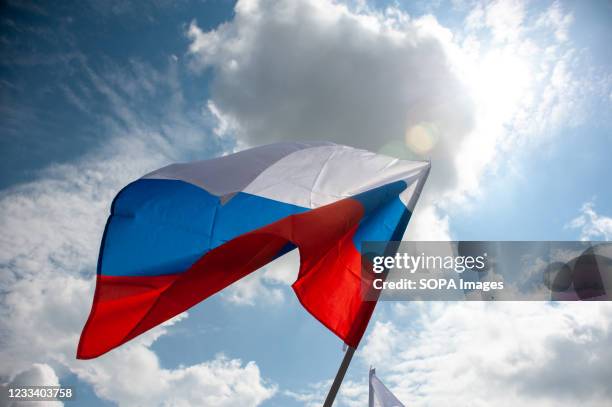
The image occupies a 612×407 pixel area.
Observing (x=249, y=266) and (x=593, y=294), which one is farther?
(x=593, y=294)

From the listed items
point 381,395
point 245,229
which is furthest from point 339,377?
point 381,395

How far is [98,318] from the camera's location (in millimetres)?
7027

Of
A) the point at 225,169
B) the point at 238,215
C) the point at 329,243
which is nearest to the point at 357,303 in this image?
the point at 329,243

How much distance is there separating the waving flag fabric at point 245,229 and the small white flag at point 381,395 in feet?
37.0

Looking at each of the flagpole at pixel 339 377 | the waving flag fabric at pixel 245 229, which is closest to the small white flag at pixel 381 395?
the waving flag fabric at pixel 245 229

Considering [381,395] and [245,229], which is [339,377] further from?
[381,395]

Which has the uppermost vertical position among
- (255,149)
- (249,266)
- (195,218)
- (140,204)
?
(255,149)

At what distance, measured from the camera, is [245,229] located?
7.90m

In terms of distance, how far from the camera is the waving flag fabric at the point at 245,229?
6883 mm

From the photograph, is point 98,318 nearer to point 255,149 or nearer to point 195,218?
point 195,218

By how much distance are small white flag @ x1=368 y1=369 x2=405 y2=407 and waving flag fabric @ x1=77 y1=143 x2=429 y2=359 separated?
1127 cm

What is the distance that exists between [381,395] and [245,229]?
12.7 metres

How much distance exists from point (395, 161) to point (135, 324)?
6.06 m

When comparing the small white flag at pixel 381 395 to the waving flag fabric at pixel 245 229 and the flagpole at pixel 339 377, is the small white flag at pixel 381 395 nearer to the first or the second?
the waving flag fabric at pixel 245 229
